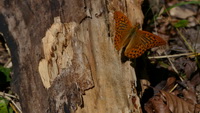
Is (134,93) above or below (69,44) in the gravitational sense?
below

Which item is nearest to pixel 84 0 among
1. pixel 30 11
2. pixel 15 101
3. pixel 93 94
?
pixel 30 11

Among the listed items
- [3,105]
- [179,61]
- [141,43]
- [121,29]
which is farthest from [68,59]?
[179,61]

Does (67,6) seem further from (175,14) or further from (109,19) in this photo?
(175,14)

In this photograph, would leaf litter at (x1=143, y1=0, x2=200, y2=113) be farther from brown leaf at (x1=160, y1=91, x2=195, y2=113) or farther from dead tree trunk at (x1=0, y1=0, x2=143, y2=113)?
dead tree trunk at (x1=0, y1=0, x2=143, y2=113)

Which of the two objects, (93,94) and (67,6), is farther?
(67,6)

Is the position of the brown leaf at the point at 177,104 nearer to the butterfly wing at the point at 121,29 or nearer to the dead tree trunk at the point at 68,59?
the dead tree trunk at the point at 68,59

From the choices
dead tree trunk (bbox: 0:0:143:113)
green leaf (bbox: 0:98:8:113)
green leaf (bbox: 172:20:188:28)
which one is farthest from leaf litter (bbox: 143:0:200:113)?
green leaf (bbox: 0:98:8:113)

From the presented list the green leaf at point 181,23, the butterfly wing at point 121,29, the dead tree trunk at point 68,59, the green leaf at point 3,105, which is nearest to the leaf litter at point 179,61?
the green leaf at point 181,23
